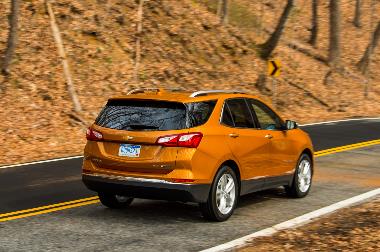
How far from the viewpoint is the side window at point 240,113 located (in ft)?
29.9

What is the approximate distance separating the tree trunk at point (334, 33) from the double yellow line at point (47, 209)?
2898cm

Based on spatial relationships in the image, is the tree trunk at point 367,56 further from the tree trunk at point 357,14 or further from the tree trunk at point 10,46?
the tree trunk at point 10,46

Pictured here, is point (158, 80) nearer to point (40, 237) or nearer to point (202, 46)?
point (202, 46)

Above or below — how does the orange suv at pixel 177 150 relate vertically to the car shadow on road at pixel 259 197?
above

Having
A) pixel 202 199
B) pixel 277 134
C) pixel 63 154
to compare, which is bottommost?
pixel 63 154

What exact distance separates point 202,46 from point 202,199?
23003 millimetres

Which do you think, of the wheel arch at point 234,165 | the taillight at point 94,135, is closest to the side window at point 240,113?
the wheel arch at point 234,165

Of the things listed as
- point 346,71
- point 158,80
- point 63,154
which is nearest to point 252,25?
point 346,71

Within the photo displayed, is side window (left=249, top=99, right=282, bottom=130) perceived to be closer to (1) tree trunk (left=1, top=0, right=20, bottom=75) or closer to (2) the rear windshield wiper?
(2) the rear windshield wiper

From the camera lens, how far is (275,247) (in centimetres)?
715

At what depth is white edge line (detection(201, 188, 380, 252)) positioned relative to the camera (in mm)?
7335

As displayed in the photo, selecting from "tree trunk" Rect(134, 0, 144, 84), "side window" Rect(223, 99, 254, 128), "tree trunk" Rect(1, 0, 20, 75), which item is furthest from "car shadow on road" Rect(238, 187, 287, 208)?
"tree trunk" Rect(134, 0, 144, 84)

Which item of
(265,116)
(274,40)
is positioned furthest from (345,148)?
(274,40)

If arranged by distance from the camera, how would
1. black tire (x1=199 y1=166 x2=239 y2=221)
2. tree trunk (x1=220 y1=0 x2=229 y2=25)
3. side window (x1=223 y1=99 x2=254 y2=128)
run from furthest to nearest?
tree trunk (x1=220 y1=0 x2=229 y2=25) < side window (x1=223 y1=99 x2=254 y2=128) < black tire (x1=199 y1=166 x2=239 y2=221)
